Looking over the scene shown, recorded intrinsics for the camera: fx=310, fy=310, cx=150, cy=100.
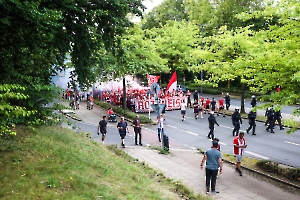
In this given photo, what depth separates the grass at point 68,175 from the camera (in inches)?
276

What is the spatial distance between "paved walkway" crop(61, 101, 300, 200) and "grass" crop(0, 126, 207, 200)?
913 millimetres

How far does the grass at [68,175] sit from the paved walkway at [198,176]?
913 mm

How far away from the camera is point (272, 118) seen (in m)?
19.4

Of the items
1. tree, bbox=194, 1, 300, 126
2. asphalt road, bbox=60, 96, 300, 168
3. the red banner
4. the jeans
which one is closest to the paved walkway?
the jeans

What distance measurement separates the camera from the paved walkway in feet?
32.8

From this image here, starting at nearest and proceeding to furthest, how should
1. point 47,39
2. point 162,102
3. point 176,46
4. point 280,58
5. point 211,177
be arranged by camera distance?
point 47,39
point 211,177
point 280,58
point 162,102
point 176,46

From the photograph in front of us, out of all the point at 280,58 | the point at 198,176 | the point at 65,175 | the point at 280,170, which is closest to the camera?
the point at 65,175

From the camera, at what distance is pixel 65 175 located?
7.87 meters

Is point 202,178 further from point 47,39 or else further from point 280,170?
point 47,39

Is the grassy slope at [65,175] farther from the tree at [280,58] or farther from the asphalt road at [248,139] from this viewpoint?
the asphalt road at [248,139]

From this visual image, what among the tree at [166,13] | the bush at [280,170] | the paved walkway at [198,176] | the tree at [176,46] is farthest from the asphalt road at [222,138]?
the tree at [166,13]

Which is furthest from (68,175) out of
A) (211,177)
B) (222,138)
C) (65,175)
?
(222,138)

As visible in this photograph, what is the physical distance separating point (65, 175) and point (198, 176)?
535 centimetres

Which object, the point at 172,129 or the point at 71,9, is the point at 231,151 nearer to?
the point at 172,129
